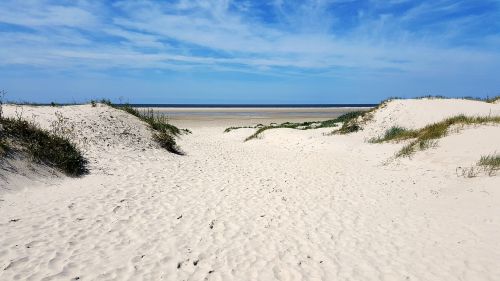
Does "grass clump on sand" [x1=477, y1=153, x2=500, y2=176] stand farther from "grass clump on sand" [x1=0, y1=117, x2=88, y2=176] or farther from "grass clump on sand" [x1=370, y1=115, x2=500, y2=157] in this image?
"grass clump on sand" [x1=0, y1=117, x2=88, y2=176]

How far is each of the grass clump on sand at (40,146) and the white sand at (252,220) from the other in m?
0.62

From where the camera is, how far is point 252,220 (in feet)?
28.6

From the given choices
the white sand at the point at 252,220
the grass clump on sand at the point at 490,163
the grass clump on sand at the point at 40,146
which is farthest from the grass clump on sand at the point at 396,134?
the grass clump on sand at the point at 40,146

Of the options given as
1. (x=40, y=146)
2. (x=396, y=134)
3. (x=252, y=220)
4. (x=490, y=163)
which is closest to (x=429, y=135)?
(x=396, y=134)

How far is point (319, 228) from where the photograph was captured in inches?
328

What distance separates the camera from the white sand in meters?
6.21

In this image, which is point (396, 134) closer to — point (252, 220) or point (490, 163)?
point (490, 163)

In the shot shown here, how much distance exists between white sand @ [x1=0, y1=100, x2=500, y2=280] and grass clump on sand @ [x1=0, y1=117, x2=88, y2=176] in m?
0.62

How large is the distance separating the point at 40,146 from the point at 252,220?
712 centimetres

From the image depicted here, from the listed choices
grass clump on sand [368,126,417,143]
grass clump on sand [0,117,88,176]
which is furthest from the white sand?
grass clump on sand [368,126,417,143]

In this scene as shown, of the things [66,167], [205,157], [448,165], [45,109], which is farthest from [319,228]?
[45,109]

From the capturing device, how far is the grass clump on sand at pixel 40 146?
1089cm

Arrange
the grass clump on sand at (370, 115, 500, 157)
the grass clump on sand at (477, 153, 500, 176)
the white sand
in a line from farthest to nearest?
the grass clump on sand at (370, 115, 500, 157), the grass clump on sand at (477, 153, 500, 176), the white sand

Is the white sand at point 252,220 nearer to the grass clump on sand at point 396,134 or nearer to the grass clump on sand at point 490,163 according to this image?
the grass clump on sand at point 490,163
